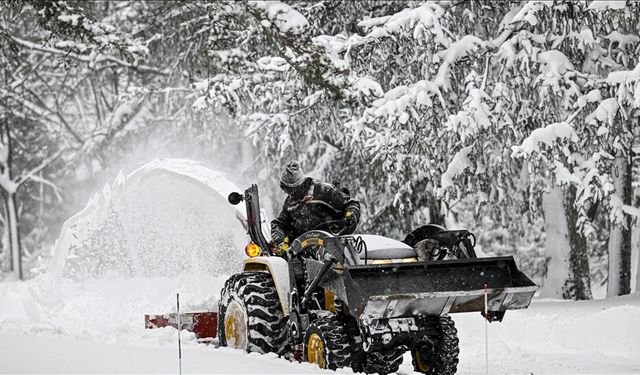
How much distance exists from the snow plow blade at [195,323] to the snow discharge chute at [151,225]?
11.2ft

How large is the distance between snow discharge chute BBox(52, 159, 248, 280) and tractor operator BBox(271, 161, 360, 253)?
455 centimetres

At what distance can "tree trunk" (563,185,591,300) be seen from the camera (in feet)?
61.4

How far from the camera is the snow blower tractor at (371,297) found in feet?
28.7

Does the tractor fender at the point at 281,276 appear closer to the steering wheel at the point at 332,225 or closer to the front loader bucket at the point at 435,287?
the steering wheel at the point at 332,225

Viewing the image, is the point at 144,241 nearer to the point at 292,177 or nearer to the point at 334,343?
Answer: the point at 292,177

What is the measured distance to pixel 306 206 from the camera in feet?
34.4

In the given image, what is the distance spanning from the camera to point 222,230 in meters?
15.3

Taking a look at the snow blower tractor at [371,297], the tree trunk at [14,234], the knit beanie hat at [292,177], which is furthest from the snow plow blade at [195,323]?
the tree trunk at [14,234]

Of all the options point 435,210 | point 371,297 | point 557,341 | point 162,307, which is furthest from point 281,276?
point 435,210

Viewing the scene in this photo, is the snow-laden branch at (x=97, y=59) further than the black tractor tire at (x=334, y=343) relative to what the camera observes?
Yes

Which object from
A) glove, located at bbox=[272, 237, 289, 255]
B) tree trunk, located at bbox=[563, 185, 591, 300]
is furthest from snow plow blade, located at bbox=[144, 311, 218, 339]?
tree trunk, located at bbox=[563, 185, 591, 300]

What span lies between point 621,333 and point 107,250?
24.9ft

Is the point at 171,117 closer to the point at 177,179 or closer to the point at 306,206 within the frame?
the point at 177,179

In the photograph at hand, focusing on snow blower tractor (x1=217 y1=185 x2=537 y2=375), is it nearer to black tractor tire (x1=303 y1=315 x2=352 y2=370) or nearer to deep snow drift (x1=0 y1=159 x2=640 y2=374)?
black tractor tire (x1=303 y1=315 x2=352 y2=370)
